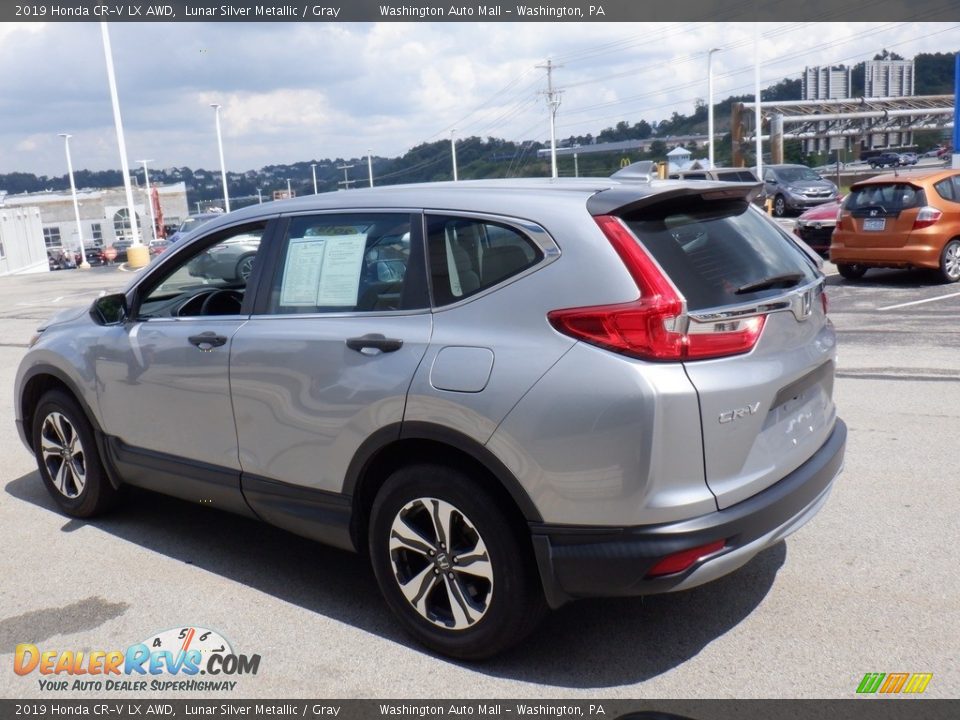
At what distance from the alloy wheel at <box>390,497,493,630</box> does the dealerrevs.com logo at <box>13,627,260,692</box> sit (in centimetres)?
71

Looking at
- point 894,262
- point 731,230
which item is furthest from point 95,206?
point 731,230

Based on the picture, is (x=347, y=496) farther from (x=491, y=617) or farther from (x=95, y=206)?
(x=95, y=206)

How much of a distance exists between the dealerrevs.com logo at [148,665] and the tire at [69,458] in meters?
1.43

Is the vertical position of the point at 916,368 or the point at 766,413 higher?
the point at 766,413

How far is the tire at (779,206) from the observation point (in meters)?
29.9

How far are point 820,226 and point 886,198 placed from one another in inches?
113

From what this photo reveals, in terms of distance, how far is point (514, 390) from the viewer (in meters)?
3.21

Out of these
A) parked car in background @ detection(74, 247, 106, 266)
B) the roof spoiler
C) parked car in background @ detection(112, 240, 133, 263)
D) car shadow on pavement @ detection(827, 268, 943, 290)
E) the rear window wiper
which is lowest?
parked car in background @ detection(74, 247, 106, 266)

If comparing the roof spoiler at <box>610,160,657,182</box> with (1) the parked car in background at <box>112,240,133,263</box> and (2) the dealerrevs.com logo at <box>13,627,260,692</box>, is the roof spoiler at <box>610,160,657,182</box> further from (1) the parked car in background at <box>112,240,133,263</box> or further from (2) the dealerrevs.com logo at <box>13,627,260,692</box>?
(1) the parked car in background at <box>112,240,133,263</box>

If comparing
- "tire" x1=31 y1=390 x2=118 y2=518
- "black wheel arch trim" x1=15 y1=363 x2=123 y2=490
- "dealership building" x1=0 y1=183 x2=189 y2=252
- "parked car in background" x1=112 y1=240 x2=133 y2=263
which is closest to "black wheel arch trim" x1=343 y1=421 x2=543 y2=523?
"black wheel arch trim" x1=15 y1=363 x2=123 y2=490

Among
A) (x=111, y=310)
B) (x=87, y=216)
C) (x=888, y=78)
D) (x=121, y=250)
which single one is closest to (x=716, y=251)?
(x=111, y=310)

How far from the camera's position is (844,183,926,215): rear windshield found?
514 inches

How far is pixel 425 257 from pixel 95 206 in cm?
11419
